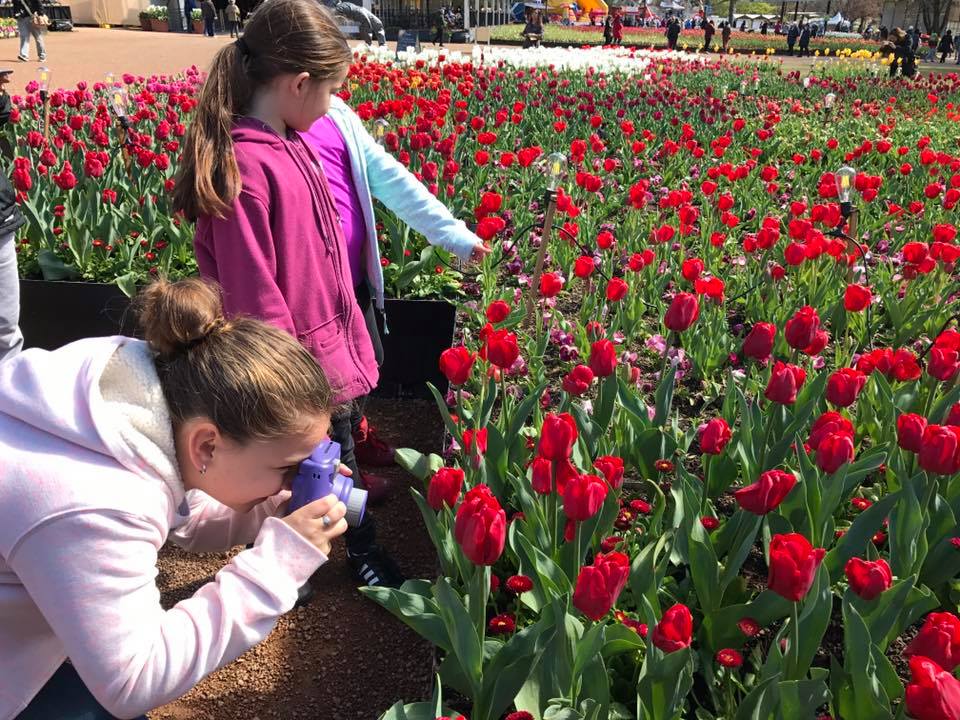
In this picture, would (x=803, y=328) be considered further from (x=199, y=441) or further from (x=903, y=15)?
(x=903, y=15)

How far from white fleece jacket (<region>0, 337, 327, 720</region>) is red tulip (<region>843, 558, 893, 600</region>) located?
3.13 feet

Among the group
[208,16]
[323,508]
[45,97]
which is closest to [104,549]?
[323,508]

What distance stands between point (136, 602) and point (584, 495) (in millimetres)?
768

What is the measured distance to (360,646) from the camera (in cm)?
241

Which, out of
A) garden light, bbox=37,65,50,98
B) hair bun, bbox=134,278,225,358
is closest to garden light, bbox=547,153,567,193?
hair bun, bbox=134,278,225,358

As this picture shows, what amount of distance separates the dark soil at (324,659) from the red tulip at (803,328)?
130 cm

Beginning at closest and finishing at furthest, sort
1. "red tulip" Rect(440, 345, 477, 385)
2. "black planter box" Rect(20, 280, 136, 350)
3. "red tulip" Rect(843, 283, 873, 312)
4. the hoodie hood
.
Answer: the hoodie hood → "red tulip" Rect(440, 345, 477, 385) → "red tulip" Rect(843, 283, 873, 312) → "black planter box" Rect(20, 280, 136, 350)

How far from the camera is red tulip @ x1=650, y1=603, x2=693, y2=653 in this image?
1408mm

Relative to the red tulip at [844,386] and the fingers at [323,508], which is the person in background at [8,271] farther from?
the red tulip at [844,386]

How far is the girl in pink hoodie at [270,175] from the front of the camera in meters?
2.03

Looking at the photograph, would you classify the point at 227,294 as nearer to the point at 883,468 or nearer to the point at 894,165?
the point at 883,468

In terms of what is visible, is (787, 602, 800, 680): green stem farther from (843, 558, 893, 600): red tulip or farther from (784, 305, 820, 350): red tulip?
(784, 305, 820, 350): red tulip

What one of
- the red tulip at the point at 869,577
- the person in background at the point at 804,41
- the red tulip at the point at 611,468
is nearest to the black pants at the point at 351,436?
the red tulip at the point at 611,468

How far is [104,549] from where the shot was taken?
120 cm
